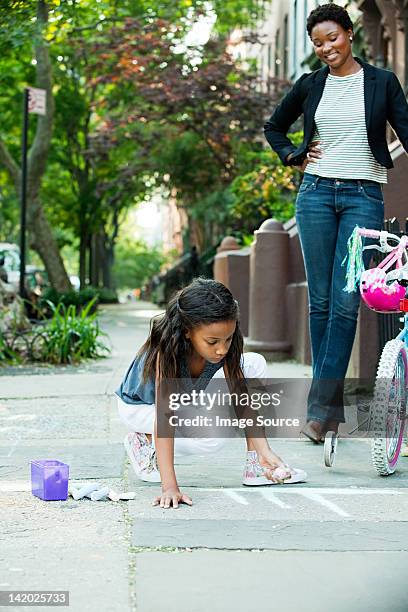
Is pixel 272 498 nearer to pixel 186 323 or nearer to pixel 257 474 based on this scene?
pixel 257 474

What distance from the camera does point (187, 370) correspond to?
458cm

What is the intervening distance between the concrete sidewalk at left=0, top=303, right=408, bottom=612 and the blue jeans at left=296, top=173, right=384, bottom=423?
13.3 inches

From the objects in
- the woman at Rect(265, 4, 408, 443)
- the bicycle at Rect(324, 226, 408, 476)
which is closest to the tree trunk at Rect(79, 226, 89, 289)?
the woman at Rect(265, 4, 408, 443)

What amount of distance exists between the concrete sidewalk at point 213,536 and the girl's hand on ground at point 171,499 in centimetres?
4

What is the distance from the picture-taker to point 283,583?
328 centimetres

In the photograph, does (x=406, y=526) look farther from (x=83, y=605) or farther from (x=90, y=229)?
(x=90, y=229)

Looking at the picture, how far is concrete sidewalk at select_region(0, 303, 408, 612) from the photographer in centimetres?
318

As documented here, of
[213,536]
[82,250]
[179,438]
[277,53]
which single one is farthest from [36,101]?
[82,250]

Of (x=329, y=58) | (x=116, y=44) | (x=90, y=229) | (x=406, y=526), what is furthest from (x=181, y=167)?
(x=406, y=526)

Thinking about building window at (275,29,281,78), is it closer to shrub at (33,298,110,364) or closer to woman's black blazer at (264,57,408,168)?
shrub at (33,298,110,364)

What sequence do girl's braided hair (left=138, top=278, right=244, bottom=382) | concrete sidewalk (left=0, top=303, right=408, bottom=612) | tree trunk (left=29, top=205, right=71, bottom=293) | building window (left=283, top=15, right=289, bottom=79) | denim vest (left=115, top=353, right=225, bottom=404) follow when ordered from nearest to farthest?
concrete sidewalk (left=0, top=303, right=408, bottom=612) → girl's braided hair (left=138, top=278, right=244, bottom=382) → denim vest (left=115, top=353, right=225, bottom=404) → tree trunk (left=29, top=205, right=71, bottom=293) → building window (left=283, top=15, right=289, bottom=79)

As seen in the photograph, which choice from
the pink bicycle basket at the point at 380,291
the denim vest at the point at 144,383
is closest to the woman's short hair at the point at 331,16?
the pink bicycle basket at the point at 380,291

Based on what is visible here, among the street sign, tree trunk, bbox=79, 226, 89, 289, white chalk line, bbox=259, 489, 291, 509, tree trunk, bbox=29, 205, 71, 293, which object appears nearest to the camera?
white chalk line, bbox=259, 489, 291, 509

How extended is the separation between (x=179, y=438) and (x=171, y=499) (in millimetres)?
428
